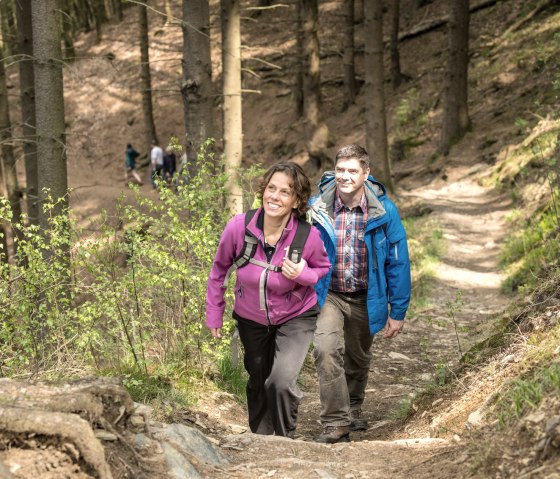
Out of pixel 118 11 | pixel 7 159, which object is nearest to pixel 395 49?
pixel 7 159

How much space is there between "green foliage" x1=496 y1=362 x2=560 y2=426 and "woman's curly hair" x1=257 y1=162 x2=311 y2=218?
1836mm

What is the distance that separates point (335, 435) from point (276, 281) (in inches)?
57.7

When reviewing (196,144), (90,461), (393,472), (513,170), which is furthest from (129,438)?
(513,170)

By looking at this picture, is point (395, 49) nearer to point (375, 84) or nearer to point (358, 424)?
point (375, 84)

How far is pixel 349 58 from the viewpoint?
27828 mm

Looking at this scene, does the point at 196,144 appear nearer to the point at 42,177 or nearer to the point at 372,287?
the point at 42,177

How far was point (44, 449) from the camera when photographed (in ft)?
11.0

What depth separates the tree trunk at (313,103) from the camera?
73.9 feet

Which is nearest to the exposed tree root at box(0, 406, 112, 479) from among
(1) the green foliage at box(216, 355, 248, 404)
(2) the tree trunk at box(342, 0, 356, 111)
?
(1) the green foliage at box(216, 355, 248, 404)

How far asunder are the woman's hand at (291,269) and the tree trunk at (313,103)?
18.1m

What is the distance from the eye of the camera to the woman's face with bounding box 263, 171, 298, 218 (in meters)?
5.01

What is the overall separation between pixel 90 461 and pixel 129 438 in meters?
0.56

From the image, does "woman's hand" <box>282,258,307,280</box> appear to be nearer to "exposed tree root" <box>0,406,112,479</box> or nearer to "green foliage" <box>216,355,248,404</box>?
"exposed tree root" <box>0,406,112,479</box>

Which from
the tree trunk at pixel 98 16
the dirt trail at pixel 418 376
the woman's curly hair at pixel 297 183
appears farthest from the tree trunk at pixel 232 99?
the tree trunk at pixel 98 16
